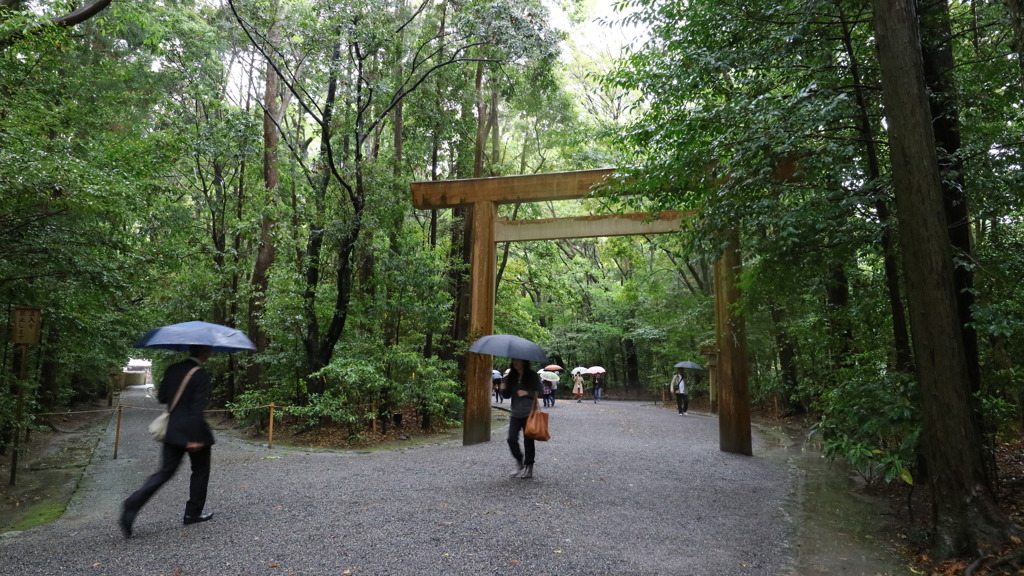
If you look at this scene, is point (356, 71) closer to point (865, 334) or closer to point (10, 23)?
point (10, 23)

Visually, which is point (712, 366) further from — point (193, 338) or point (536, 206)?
point (193, 338)

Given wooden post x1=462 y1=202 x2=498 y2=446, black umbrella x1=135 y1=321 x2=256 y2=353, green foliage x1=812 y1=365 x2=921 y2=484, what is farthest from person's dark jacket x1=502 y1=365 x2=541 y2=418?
wooden post x1=462 y1=202 x2=498 y2=446

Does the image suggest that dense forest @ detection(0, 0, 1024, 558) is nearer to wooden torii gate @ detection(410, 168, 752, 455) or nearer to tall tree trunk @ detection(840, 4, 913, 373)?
tall tree trunk @ detection(840, 4, 913, 373)

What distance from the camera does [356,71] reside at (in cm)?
1050

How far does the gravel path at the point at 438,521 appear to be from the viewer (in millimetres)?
3697

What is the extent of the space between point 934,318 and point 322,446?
29.7 ft

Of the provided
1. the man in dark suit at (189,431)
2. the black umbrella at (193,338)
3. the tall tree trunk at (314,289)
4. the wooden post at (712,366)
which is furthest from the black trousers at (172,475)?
the wooden post at (712,366)

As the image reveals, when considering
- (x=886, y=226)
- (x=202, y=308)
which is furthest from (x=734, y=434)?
(x=202, y=308)

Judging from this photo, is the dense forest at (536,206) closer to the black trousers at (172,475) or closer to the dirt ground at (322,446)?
the dirt ground at (322,446)

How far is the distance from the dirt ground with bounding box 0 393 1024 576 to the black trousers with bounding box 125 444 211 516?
6.03ft

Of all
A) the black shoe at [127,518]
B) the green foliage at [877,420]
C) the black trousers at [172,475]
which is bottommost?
the black shoe at [127,518]

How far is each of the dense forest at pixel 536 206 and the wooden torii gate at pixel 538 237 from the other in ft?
2.77

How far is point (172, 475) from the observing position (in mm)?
4168

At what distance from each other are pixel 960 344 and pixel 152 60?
17.5 m
